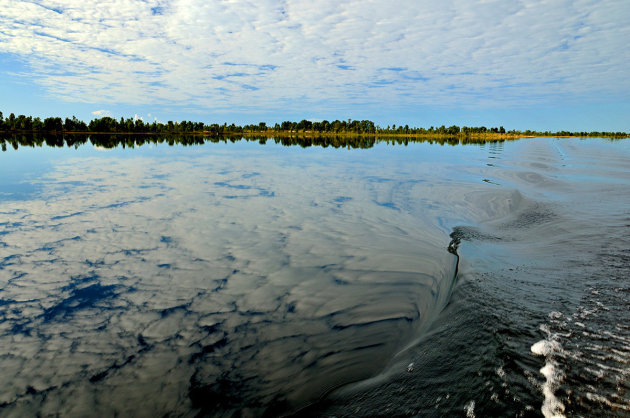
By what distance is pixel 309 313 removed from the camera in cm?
797

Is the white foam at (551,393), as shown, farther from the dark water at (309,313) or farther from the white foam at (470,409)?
the white foam at (470,409)

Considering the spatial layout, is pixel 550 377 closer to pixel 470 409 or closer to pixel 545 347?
pixel 545 347

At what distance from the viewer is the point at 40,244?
1159 centimetres

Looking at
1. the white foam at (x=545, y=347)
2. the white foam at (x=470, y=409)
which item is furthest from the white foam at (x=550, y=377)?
the white foam at (x=470, y=409)

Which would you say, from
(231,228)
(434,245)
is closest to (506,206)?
(434,245)

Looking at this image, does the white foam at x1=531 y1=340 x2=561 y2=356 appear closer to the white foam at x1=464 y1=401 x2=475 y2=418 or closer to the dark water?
the dark water

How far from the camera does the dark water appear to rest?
5.05m

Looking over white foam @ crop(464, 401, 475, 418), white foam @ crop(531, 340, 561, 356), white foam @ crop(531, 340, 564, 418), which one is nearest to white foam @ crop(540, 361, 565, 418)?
white foam @ crop(531, 340, 564, 418)

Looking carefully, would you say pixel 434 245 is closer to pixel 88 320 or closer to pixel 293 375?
pixel 293 375

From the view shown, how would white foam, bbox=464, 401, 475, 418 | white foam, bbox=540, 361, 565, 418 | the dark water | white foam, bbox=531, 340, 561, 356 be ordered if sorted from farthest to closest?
white foam, bbox=531, 340, 561, 356 → the dark water → white foam, bbox=464, 401, 475, 418 → white foam, bbox=540, 361, 565, 418

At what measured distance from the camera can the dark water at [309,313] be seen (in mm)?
5055

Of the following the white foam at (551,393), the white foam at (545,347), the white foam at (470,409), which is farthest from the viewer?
the white foam at (545,347)

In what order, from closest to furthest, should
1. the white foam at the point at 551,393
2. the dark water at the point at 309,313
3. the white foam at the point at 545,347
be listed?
the white foam at the point at 551,393
the dark water at the point at 309,313
the white foam at the point at 545,347

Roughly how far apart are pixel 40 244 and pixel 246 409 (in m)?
11.4
